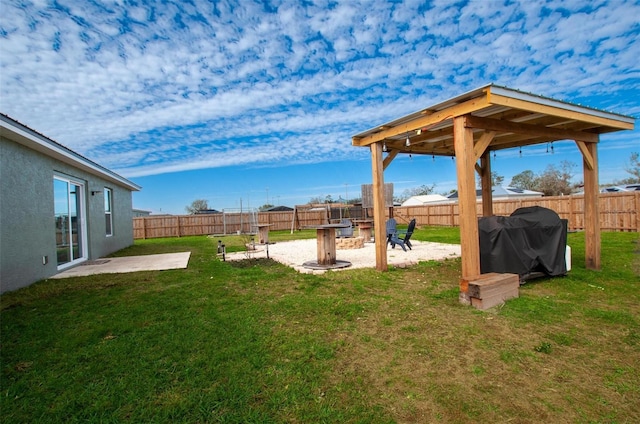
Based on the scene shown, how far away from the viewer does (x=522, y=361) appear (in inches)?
98.3

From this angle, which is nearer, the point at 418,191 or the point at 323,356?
the point at 323,356

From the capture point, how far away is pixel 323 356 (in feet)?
8.59

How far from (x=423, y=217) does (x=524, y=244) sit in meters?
16.2

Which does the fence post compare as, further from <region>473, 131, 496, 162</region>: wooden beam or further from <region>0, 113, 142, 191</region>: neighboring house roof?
<region>0, 113, 142, 191</region>: neighboring house roof

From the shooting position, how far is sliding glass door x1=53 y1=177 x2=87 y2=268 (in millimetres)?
7215

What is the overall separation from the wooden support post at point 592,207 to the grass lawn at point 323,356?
1293 millimetres

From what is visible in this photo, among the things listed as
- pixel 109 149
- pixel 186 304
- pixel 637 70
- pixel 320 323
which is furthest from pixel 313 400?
pixel 109 149

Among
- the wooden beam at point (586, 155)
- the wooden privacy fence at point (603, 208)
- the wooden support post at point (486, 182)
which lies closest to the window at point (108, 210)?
the wooden support post at point (486, 182)

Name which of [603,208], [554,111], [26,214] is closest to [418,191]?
[603,208]

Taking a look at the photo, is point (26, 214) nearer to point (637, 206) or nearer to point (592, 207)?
point (592, 207)

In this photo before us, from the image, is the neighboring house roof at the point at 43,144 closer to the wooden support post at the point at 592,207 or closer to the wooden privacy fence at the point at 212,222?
the wooden support post at the point at 592,207

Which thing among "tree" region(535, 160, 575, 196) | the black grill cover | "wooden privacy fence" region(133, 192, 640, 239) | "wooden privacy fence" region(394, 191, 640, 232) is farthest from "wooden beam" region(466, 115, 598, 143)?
"tree" region(535, 160, 575, 196)

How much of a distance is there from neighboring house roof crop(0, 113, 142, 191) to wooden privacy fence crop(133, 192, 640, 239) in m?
10.1

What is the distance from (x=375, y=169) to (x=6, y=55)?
661 cm
